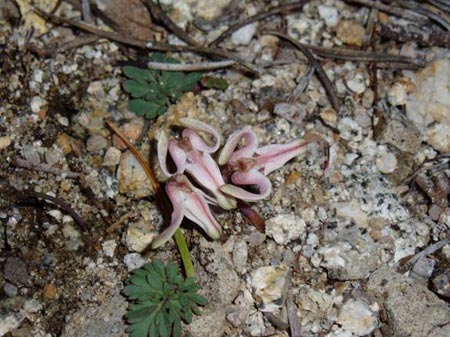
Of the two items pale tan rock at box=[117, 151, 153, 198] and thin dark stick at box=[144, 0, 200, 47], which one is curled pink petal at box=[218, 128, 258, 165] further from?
thin dark stick at box=[144, 0, 200, 47]

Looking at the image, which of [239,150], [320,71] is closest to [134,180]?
[239,150]

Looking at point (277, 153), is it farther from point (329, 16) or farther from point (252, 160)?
point (329, 16)

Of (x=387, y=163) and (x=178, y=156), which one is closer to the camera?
(x=178, y=156)

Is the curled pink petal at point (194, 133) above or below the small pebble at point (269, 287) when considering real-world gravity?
above

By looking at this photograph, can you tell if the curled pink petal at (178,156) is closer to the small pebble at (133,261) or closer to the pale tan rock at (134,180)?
the pale tan rock at (134,180)

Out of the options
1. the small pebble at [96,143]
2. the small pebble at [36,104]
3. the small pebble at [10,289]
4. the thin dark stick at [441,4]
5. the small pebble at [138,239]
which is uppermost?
the thin dark stick at [441,4]

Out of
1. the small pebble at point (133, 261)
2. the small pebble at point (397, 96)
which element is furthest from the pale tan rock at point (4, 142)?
the small pebble at point (397, 96)
